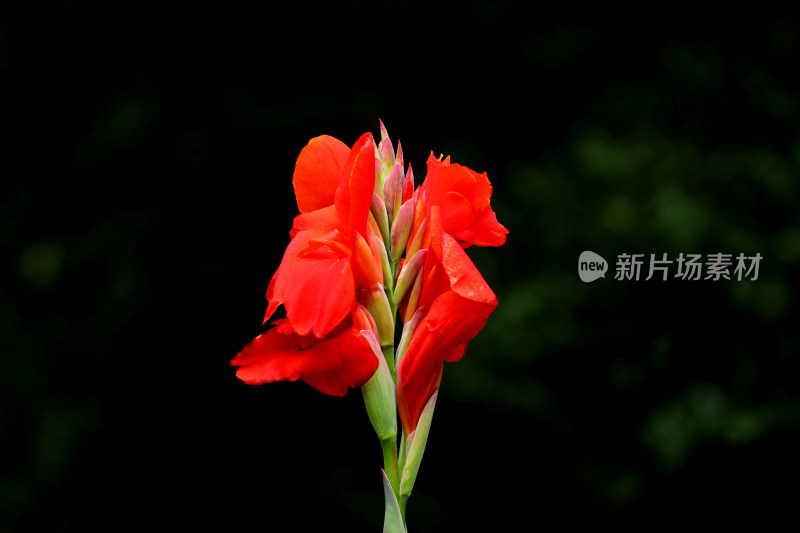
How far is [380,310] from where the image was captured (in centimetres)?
84

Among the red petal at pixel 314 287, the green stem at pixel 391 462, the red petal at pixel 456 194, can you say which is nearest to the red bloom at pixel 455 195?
the red petal at pixel 456 194

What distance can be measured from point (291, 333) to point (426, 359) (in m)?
0.14

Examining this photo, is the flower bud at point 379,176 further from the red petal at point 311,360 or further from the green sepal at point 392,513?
the green sepal at point 392,513

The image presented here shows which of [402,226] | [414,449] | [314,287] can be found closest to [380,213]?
[402,226]

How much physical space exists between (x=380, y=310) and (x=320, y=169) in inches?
6.4

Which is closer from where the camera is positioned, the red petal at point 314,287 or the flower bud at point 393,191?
the red petal at point 314,287

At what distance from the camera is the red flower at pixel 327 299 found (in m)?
0.77

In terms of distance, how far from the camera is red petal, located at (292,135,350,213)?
887 mm

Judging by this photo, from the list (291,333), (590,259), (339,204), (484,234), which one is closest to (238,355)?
(291,333)

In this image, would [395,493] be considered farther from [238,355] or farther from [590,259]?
[590,259]

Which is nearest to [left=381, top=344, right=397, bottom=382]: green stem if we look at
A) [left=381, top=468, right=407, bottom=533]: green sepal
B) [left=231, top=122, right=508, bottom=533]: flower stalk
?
[left=231, top=122, right=508, bottom=533]: flower stalk

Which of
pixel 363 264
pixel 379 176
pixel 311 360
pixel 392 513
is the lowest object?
pixel 392 513

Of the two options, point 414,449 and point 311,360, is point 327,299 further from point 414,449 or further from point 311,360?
point 414,449

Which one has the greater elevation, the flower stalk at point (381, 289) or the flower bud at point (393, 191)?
the flower bud at point (393, 191)
